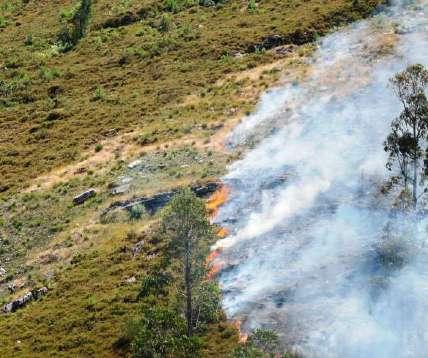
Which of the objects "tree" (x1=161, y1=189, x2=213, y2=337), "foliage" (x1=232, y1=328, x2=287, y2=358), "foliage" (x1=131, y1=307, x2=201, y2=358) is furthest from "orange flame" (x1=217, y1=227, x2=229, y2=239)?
"foliage" (x1=131, y1=307, x2=201, y2=358)

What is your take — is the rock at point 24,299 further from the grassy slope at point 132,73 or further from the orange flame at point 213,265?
the grassy slope at point 132,73

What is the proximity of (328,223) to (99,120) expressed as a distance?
34273 mm

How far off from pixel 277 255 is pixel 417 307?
1065cm

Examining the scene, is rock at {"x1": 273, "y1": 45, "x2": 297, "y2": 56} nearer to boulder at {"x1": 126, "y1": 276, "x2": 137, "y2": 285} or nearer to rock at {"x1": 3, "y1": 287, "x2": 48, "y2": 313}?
boulder at {"x1": 126, "y1": 276, "x2": 137, "y2": 285}

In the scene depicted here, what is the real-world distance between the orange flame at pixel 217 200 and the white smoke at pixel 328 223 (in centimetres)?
56

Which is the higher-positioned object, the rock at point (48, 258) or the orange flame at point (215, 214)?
the orange flame at point (215, 214)

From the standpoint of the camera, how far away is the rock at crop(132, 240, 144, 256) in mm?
56669

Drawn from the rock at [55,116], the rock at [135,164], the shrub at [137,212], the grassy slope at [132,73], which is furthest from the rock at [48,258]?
the rock at [55,116]

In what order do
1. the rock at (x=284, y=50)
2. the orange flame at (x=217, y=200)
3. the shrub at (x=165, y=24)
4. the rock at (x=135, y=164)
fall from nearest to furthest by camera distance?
the orange flame at (x=217, y=200) < the rock at (x=135, y=164) < the rock at (x=284, y=50) < the shrub at (x=165, y=24)

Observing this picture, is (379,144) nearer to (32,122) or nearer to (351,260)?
(351,260)

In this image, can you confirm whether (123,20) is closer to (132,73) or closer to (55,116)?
(132,73)

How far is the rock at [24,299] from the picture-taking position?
55656mm

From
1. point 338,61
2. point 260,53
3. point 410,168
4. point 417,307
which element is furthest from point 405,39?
point 417,307

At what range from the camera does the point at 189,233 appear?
44.9 metres
